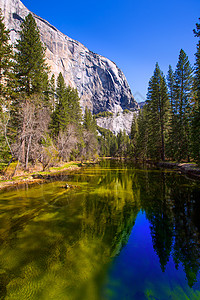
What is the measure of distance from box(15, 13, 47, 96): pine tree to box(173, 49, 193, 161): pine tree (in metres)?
22.4

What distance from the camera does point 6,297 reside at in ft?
9.77

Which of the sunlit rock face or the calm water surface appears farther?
the sunlit rock face

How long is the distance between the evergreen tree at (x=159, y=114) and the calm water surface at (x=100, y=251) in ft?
69.8

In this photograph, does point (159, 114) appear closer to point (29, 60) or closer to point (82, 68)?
point (29, 60)

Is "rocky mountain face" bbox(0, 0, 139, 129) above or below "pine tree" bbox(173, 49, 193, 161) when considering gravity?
above

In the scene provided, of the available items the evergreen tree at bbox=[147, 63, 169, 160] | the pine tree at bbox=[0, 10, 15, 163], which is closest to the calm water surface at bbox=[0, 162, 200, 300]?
the pine tree at bbox=[0, 10, 15, 163]

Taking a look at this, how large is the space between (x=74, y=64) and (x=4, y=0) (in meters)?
52.6

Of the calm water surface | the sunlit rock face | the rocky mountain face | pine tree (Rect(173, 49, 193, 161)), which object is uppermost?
the rocky mountain face

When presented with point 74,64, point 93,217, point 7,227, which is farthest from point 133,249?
point 74,64

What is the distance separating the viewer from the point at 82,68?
424 ft

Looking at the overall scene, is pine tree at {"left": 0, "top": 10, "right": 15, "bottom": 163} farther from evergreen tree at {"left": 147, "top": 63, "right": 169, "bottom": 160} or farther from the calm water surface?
evergreen tree at {"left": 147, "top": 63, "right": 169, "bottom": 160}

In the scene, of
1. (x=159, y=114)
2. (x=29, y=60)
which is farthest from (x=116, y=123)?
(x=29, y=60)

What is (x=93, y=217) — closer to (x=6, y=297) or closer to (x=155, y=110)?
(x=6, y=297)

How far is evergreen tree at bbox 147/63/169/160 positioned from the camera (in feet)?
90.1
